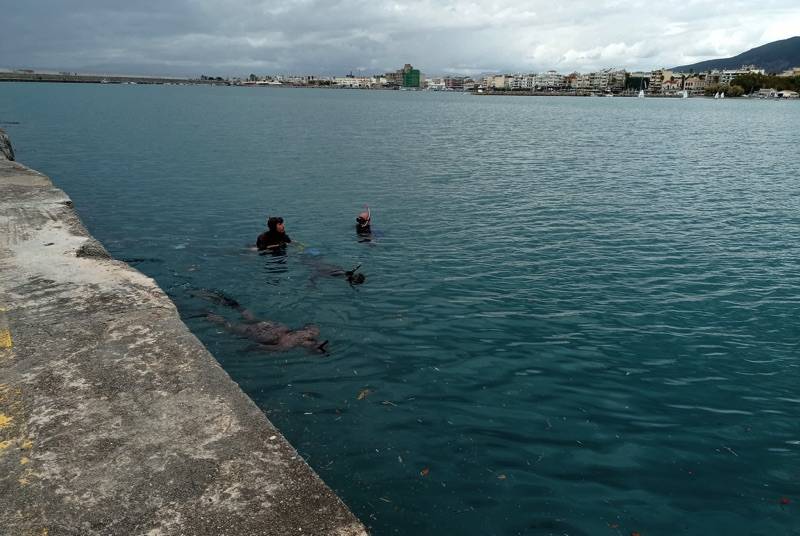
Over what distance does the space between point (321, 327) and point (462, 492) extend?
5.65 meters

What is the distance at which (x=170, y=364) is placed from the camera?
21.1 feet

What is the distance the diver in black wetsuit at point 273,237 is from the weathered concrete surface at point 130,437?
853 cm

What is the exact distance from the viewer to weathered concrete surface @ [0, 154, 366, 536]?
4.19 metres

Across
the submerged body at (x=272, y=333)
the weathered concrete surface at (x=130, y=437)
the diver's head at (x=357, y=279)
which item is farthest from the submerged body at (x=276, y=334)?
the diver's head at (x=357, y=279)

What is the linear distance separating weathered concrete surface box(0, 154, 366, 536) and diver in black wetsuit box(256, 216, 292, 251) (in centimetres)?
853

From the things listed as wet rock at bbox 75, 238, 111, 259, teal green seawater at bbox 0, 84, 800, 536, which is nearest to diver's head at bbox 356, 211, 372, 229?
teal green seawater at bbox 0, 84, 800, 536

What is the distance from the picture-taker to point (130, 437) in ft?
16.7

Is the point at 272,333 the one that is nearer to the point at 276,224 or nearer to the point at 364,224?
the point at 276,224

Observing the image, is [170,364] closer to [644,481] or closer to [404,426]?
[404,426]

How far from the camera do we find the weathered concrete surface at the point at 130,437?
4.19 m

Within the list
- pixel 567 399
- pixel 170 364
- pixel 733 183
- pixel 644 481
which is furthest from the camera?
pixel 733 183

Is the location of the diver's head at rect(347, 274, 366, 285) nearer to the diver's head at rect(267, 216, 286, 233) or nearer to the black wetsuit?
the diver's head at rect(267, 216, 286, 233)

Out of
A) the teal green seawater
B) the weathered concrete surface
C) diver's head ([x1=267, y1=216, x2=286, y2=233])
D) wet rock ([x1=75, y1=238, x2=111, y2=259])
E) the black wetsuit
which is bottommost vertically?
the teal green seawater

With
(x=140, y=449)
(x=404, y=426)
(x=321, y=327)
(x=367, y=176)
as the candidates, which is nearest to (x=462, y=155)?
(x=367, y=176)
